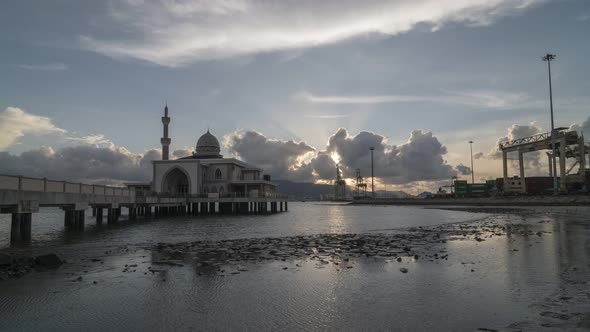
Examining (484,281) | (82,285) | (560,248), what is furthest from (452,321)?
(560,248)

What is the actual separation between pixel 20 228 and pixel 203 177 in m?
55.7

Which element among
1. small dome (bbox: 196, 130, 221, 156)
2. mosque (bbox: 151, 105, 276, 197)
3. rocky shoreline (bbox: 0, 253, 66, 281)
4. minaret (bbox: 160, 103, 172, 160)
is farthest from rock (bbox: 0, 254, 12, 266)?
small dome (bbox: 196, 130, 221, 156)

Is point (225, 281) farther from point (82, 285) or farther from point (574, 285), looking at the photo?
point (574, 285)

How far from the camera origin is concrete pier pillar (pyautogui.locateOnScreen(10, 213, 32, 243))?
27484 millimetres

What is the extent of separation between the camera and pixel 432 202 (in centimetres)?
12825

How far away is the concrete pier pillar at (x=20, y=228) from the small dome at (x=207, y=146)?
221 ft

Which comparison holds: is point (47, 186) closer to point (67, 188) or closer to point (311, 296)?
point (67, 188)

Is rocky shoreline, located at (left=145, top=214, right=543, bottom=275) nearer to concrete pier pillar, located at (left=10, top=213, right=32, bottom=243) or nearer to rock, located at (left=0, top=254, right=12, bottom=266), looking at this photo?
rock, located at (left=0, top=254, right=12, bottom=266)

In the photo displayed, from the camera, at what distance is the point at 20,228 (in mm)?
27812

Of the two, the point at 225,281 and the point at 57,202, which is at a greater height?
the point at 57,202

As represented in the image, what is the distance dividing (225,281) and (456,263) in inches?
390

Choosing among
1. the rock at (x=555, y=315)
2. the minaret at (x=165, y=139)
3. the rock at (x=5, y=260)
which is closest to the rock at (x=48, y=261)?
the rock at (x=5, y=260)

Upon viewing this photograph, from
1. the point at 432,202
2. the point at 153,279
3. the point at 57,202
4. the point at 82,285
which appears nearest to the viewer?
the point at 82,285

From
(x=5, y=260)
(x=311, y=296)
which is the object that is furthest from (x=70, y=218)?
(x=311, y=296)
